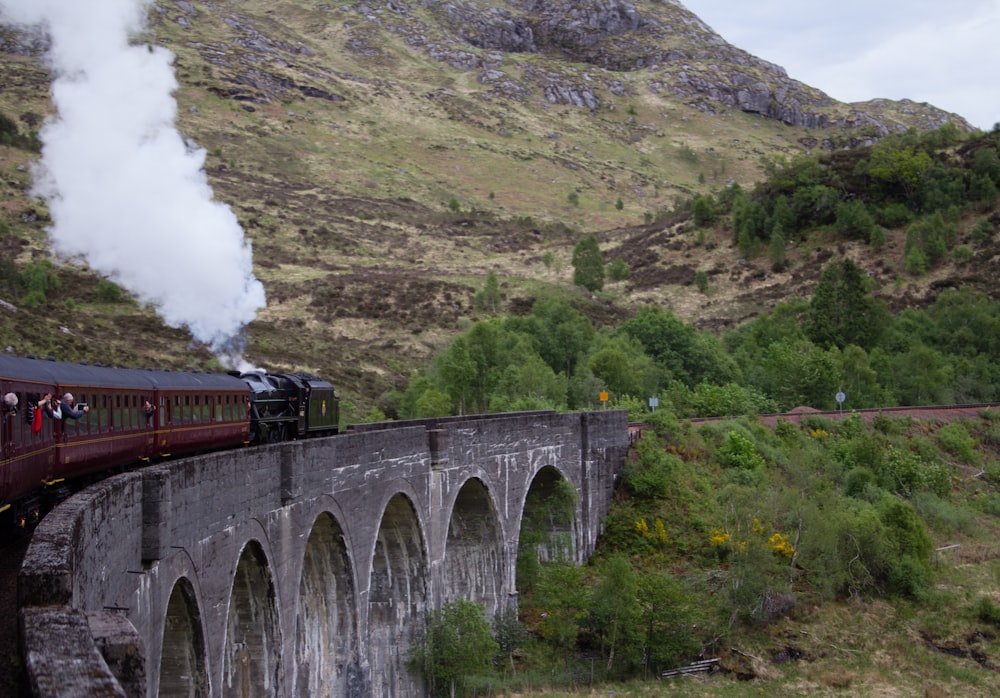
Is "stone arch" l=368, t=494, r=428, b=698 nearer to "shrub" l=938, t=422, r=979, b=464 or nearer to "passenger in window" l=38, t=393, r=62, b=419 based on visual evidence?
"passenger in window" l=38, t=393, r=62, b=419

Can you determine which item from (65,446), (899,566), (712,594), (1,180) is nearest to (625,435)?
(712,594)

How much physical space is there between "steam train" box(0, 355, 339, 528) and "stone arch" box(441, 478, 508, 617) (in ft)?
16.1

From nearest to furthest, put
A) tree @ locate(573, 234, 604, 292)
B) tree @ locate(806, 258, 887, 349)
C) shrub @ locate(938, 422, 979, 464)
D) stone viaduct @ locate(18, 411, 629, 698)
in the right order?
stone viaduct @ locate(18, 411, 629, 698) → shrub @ locate(938, 422, 979, 464) → tree @ locate(806, 258, 887, 349) → tree @ locate(573, 234, 604, 292)

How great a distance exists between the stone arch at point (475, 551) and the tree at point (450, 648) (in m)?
3.42

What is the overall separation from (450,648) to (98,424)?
35.7ft

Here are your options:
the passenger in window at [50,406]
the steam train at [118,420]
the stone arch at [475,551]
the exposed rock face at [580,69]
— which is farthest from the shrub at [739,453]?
the exposed rock face at [580,69]

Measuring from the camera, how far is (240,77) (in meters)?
127

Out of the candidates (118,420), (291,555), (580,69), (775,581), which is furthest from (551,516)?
(580,69)

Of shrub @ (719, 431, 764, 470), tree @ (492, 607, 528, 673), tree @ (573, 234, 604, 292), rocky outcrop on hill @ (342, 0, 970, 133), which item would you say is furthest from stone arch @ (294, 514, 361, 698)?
rocky outcrop on hill @ (342, 0, 970, 133)

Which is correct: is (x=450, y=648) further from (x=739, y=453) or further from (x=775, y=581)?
(x=739, y=453)

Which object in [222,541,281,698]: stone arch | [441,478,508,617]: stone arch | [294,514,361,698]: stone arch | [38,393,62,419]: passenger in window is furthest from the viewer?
[441,478,508,617]: stone arch

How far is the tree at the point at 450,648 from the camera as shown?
22.4 metres

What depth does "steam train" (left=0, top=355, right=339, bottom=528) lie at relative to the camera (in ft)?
37.0

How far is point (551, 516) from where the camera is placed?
31297mm
